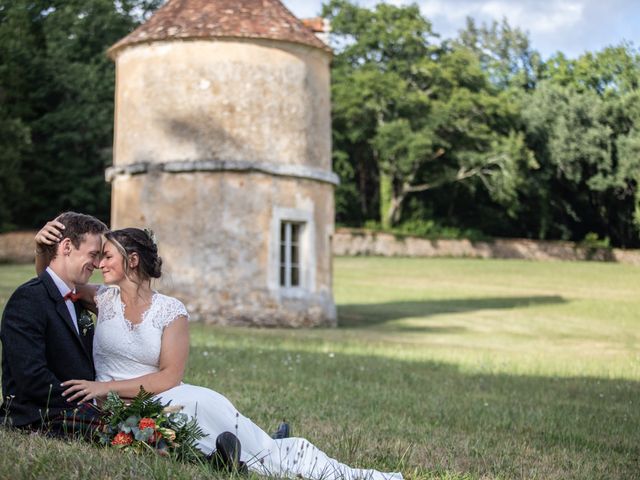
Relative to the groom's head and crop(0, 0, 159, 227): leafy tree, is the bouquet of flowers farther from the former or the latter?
crop(0, 0, 159, 227): leafy tree

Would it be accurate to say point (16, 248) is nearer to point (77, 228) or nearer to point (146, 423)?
point (77, 228)

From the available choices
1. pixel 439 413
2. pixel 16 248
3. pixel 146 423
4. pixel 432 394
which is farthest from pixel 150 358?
pixel 16 248

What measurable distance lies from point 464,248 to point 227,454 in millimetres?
46833

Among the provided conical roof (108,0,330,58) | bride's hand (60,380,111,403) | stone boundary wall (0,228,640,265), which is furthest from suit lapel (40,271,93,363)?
stone boundary wall (0,228,640,265)

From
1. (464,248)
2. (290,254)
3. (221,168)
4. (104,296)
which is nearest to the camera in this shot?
(104,296)

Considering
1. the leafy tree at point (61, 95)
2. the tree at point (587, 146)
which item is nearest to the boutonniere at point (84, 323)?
the leafy tree at point (61, 95)

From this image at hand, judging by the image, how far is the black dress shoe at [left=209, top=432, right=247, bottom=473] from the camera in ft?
15.8

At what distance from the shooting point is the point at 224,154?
20.5m

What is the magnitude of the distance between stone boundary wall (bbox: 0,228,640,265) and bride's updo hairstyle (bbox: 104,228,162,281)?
41.4 m

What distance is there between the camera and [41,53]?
4175cm

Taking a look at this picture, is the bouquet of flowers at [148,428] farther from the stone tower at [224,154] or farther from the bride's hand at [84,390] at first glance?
the stone tower at [224,154]

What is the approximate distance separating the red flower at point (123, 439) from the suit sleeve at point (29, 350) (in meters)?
0.42

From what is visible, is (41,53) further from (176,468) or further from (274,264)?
(176,468)

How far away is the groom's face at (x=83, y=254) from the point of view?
17.3 feet
